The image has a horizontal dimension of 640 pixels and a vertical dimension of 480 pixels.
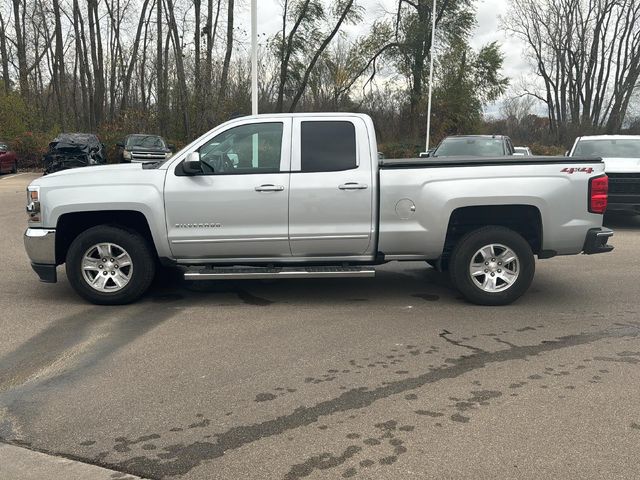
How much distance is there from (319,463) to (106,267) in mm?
3839

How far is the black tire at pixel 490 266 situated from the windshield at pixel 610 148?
24.4 feet

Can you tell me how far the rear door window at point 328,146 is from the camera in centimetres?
596

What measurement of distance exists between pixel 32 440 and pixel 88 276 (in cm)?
291

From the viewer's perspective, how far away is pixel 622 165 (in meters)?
11.2

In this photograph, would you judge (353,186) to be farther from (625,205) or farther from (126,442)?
(625,205)

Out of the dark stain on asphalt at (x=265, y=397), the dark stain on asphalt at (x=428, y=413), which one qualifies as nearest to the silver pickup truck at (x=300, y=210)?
the dark stain on asphalt at (x=265, y=397)

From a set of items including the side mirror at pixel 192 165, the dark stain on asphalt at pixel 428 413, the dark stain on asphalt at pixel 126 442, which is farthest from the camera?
the side mirror at pixel 192 165

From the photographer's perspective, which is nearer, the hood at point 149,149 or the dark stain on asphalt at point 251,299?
the dark stain on asphalt at point 251,299

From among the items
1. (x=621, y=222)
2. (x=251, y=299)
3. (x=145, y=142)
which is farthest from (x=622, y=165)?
(x=145, y=142)

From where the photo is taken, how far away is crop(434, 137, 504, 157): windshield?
13.7 m

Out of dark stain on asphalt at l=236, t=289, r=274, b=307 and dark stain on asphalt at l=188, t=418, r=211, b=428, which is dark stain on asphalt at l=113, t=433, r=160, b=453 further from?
dark stain on asphalt at l=236, t=289, r=274, b=307

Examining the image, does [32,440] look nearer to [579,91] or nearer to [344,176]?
[344,176]

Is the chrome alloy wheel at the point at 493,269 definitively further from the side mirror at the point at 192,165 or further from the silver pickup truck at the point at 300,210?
the side mirror at the point at 192,165

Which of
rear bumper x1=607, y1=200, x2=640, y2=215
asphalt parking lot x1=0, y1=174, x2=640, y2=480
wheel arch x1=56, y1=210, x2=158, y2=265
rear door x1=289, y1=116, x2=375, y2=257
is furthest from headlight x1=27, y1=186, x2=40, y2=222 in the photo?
rear bumper x1=607, y1=200, x2=640, y2=215
